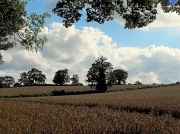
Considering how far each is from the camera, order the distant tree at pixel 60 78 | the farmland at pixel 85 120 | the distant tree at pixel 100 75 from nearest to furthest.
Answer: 1. the farmland at pixel 85 120
2. the distant tree at pixel 100 75
3. the distant tree at pixel 60 78

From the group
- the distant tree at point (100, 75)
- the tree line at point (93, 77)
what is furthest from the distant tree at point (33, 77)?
the distant tree at point (100, 75)

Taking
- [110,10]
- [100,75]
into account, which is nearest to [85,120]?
[110,10]

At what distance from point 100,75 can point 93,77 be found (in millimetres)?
2261

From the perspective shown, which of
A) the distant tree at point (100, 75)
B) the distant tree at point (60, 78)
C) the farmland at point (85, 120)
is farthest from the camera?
the distant tree at point (60, 78)

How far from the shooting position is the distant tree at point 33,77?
171 metres

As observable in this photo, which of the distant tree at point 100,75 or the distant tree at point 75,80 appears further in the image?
the distant tree at point 75,80

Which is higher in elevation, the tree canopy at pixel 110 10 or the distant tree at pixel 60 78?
the distant tree at pixel 60 78

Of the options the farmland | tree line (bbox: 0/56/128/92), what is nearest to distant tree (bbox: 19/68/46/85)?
tree line (bbox: 0/56/128/92)

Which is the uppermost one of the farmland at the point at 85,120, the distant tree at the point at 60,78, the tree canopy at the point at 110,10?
the distant tree at the point at 60,78

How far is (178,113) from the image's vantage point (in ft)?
70.2

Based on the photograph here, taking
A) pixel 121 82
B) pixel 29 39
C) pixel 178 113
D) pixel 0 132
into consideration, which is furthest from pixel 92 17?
pixel 121 82

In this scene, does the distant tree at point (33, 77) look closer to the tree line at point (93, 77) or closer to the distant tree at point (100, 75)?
the tree line at point (93, 77)

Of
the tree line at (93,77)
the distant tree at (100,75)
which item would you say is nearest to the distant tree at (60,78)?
the tree line at (93,77)

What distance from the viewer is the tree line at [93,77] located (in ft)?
311
